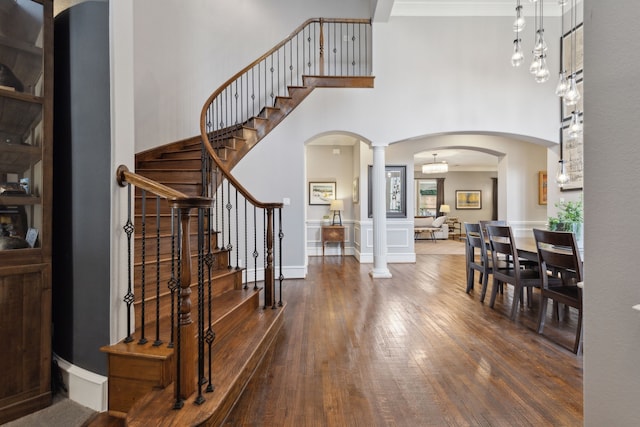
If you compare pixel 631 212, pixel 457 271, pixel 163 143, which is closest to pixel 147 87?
pixel 163 143

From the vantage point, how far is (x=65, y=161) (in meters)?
1.82

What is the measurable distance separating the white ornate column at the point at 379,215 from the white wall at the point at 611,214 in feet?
13.4

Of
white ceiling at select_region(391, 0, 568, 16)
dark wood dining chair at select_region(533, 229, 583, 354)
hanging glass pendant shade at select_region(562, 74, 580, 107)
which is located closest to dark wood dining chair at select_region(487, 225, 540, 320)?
dark wood dining chair at select_region(533, 229, 583, 354)

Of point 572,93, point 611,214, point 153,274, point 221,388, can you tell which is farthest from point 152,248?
point 572,93

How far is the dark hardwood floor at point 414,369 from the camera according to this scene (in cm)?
163

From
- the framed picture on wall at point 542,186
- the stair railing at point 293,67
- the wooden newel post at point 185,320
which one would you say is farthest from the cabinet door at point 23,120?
the framed picture on wall at point 542,186

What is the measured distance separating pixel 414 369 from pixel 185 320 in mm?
1562

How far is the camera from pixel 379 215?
16.4 ft

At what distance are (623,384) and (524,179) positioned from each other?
22.0 feet

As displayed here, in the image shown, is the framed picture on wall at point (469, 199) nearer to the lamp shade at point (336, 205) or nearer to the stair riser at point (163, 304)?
the lamp shade at point (336, 205)

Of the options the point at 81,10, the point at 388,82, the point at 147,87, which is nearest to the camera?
the point at 81,10

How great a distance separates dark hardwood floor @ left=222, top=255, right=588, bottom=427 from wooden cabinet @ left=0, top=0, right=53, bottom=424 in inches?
47.3

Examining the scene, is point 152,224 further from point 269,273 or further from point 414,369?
point 414,369

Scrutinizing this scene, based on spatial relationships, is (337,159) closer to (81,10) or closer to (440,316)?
(440,316)
